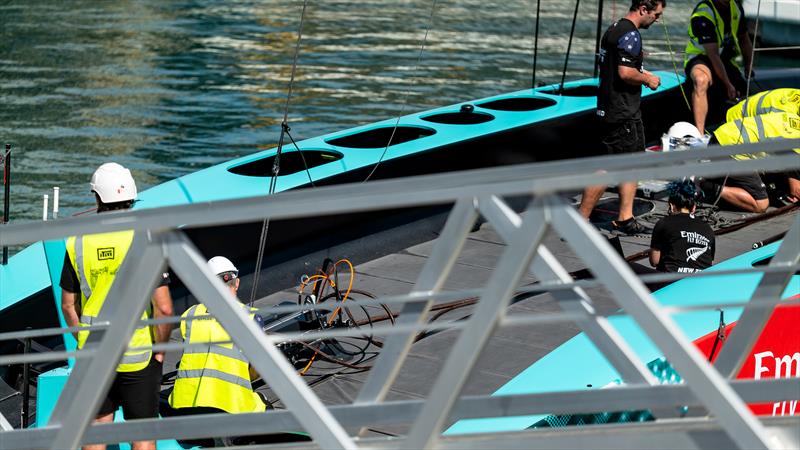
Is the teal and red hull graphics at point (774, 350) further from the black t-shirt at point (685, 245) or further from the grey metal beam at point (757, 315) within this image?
the grey metal beam at point (757, 315)

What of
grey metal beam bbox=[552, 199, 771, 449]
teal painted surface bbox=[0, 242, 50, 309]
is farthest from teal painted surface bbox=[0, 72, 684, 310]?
grey metal beam bbox=[552, 199, 771, 449]

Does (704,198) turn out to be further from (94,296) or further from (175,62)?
(175,62)

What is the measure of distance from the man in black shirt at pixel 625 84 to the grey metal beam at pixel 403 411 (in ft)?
14.5

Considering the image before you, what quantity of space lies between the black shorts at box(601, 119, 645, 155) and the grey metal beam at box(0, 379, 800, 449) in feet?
15.4

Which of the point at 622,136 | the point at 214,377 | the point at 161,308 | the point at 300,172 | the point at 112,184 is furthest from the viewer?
the point at 622,136

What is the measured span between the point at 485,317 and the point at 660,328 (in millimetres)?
347

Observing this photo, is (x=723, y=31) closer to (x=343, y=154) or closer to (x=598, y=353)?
(x=343, y=154)

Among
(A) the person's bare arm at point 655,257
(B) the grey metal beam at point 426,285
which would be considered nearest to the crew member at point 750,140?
(A) the person's bare arm at point 655,257

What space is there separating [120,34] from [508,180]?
1967 centimetres

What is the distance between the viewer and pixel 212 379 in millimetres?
4695

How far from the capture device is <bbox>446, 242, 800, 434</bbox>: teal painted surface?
4.44 m

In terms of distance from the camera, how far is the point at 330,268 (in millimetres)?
6527

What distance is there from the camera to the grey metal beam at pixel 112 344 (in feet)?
8.30

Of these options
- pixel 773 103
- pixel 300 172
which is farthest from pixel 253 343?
pixel 773 103
